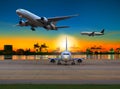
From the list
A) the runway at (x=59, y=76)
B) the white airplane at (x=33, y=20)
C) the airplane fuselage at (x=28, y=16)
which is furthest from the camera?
the airplane fuselage at (x=28, y=16)

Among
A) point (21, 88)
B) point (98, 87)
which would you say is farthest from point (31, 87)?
point (98, 87)

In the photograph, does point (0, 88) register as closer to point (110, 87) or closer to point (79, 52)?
point (110, 87)

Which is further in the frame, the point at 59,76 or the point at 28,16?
the point at 28,16

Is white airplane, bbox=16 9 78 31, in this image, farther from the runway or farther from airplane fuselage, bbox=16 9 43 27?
the runway

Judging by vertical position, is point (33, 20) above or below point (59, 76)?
above

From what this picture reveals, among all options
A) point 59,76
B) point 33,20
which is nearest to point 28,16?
point 33,20

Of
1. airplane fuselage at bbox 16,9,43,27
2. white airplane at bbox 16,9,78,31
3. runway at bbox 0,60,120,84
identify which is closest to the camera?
runway at bbox 0,60,120,84

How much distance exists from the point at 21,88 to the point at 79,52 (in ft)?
274

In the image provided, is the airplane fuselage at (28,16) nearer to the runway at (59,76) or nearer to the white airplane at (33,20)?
the white airplane at (33,20)

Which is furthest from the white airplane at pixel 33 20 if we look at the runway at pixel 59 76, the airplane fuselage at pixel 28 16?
the runway at pixel 59 76

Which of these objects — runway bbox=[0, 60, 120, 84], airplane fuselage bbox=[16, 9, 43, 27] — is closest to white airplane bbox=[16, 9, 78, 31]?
airplane fuselage bbox=[16, 9, 43, 27]

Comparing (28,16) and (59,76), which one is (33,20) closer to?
(28,16)

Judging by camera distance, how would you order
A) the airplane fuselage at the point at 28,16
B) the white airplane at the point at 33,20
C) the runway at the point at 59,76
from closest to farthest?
the runway at the point at 59,76
the white airplane at the point at 33,20
the airplane fuselage at the point at 28,16

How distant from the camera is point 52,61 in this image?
6431 centimetres
